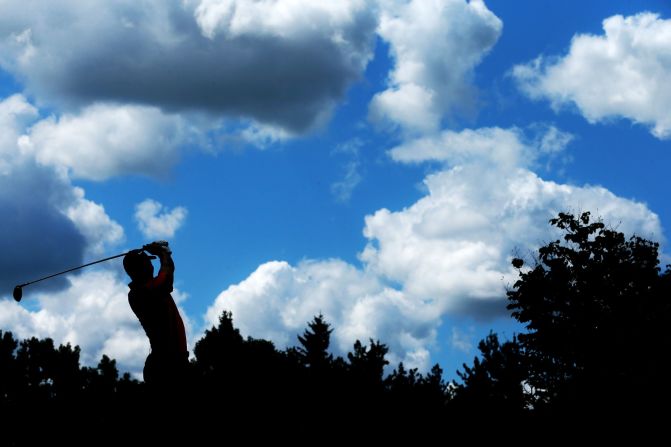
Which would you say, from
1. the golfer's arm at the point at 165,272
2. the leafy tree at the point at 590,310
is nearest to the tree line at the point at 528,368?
the leafy tree at the point at 590,310

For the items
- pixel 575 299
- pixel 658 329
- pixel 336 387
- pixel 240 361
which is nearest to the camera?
pixel 658 329

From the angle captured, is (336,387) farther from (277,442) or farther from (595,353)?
(595,353)

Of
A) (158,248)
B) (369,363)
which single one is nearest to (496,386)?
(369,363)

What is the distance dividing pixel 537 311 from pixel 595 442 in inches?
450

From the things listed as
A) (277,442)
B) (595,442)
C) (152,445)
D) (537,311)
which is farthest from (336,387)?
(152,445)

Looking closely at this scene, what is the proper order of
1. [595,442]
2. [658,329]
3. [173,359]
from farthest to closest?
[658,329]
[595,442]
[173,359]

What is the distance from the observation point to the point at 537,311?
136ft

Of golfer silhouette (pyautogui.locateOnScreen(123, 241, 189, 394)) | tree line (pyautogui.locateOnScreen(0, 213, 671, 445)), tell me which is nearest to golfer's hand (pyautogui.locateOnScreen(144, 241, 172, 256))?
golfer silhouette (pyautogui.locateOnScreen(123, 241, 189, 394))

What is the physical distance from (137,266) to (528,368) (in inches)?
1530

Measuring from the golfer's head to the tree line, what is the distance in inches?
1154

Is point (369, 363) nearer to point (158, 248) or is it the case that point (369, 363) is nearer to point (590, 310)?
point (590, 310)

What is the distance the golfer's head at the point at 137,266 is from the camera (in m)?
6.67

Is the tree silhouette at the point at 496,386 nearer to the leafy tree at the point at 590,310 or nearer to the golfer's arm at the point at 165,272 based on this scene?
the leafy tree at the point at 590,310

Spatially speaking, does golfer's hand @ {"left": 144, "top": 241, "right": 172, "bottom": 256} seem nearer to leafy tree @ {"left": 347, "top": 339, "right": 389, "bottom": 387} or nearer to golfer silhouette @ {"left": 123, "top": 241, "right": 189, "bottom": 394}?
golfer silhouette @ {"left": 123, "top": 241, "right": 189, "bottom": 394}
